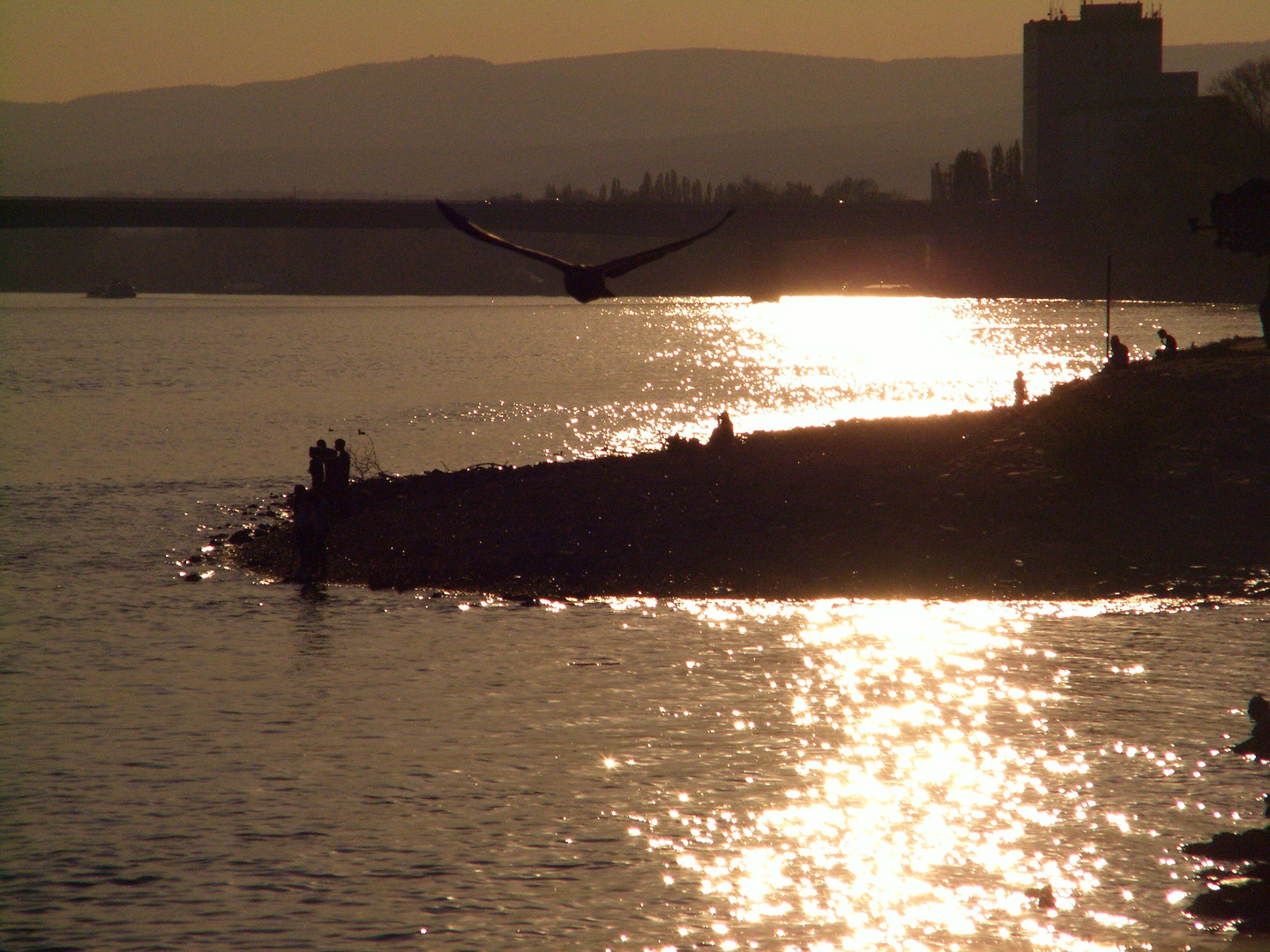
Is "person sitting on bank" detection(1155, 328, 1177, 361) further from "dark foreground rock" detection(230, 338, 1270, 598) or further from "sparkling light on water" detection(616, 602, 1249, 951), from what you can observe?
"sparkling light on water" detection(616, 602, 1249, 951)

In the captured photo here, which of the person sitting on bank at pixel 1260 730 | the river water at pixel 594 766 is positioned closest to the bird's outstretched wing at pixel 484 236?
the river water at pixel 594 766

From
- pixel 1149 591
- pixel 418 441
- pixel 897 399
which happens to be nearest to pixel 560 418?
pixel 418 441

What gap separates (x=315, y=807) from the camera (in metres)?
21.0

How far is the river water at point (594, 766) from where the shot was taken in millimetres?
17281

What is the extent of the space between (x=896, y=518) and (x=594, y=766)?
50.3ft

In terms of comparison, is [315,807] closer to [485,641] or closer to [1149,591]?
[485,641]

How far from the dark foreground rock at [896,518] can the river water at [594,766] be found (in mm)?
1509

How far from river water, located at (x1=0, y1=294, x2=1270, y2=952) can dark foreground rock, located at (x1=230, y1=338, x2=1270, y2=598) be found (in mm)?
1509

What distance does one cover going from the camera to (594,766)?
2255cm

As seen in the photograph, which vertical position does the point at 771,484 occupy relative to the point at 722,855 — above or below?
above

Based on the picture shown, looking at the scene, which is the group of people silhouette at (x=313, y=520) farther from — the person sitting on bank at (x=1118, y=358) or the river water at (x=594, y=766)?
the person sitting on bank at (x=1118, y=358)

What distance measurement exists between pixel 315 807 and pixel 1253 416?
27683 millimetres

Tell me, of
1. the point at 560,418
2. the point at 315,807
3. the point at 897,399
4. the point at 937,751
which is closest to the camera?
the point at 315,807

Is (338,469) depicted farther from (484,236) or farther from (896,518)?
(484,236)
